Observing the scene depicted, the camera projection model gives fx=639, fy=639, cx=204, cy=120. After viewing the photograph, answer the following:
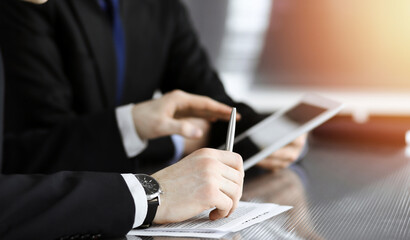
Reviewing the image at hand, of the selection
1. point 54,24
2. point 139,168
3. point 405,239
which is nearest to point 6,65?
point 54,24

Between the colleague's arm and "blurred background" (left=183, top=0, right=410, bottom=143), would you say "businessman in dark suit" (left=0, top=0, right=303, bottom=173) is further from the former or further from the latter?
"blurred background" (left=183, top=0, right=410, bottom=143)

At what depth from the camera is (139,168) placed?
1.82 m

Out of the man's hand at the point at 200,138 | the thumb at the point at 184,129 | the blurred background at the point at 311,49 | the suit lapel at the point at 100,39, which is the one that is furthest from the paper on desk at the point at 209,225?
the blurred background at the point at 311,49

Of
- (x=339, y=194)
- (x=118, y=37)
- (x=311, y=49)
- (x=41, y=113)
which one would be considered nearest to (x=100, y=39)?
(x=118, y=37)

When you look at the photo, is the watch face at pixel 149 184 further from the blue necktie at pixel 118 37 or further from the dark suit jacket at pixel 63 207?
the blue necktie at pixel 118 37

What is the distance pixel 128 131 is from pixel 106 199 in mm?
620

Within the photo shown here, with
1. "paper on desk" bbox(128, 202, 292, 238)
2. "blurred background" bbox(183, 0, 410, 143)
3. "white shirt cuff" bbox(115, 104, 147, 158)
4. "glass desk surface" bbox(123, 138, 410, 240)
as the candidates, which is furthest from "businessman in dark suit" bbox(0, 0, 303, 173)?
"blurred background" bbox(183, 0, 410, 143)

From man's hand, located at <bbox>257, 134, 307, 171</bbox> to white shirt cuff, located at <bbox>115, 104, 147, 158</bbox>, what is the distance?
32 centimetres

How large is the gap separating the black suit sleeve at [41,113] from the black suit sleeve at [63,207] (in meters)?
0.63

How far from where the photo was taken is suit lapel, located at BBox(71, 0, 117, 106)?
1859 mm

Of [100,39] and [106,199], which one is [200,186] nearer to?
[106,199]

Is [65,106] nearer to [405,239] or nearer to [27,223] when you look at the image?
[27,223]

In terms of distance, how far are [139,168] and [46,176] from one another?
78 centimetres

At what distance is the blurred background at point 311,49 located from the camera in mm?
3102
